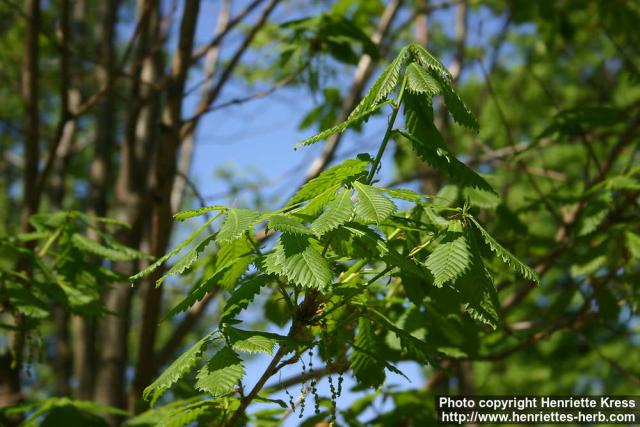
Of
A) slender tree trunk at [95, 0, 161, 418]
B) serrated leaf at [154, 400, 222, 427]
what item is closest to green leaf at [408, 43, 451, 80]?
serrated leaf at [154, 400, 222, 427]

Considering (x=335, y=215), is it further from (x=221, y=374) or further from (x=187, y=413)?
(x=187, y=413)

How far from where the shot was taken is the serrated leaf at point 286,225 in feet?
4.43

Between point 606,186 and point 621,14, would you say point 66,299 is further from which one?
point 621,14

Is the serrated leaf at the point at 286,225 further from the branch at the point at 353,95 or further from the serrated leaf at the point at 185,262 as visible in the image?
the branch at the point at 353,95

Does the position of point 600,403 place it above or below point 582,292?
below

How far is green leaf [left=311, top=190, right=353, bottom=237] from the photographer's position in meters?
1.33

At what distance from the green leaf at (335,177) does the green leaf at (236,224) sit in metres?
0.12

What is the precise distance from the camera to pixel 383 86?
153 centimetres

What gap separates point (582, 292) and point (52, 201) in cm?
349

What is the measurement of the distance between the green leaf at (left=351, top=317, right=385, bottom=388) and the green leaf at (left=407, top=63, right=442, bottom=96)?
0.62m

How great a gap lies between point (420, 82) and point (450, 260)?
0.39 m

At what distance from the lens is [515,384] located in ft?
42.4

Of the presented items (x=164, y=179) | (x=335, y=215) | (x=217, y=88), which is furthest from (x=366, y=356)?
(x=217, y=88)

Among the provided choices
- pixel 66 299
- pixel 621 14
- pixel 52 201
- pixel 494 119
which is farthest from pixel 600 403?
pixel 494 119
